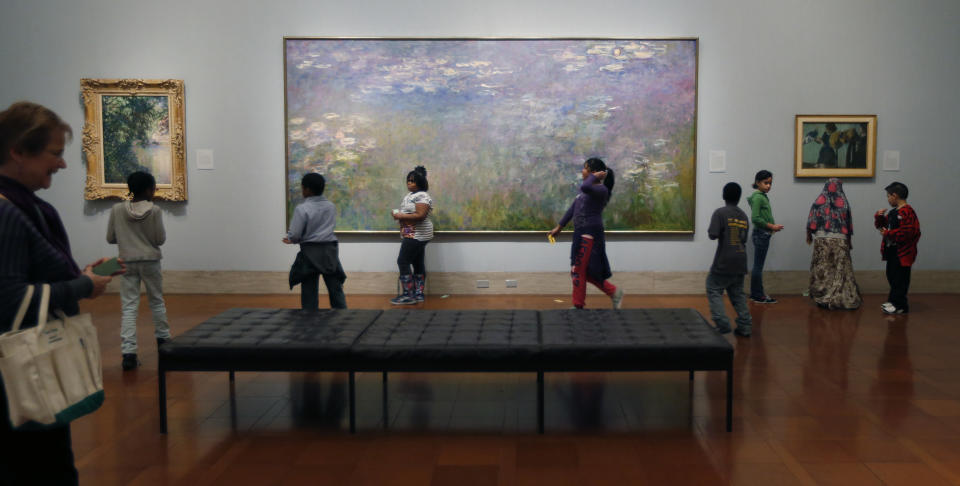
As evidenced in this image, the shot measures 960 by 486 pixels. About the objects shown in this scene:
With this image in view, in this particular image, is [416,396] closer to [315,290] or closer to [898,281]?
[315,290]

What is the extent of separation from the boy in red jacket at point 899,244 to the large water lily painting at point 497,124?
2.67 meters

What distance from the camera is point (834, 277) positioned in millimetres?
9781

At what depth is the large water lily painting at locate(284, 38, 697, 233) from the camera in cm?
1079

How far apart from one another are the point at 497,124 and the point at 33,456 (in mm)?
8794

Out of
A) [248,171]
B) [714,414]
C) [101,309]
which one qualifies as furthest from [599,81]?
[101,309]

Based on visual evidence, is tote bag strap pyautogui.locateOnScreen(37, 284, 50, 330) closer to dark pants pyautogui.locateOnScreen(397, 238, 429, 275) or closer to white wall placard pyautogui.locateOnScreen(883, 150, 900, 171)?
dark pants pyautogui.locateOnScreen(397, 238, 429, 275)

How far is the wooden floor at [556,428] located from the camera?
166 inches

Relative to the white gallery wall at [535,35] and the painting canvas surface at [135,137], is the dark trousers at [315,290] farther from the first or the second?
the painting canvas surface at [135,137]

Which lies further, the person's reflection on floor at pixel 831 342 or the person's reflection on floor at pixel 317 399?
the person's reflection on floor at pixel 831 342

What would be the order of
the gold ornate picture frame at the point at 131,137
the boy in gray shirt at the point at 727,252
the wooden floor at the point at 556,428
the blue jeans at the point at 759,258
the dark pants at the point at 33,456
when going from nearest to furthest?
the dark pants at the point at 33,456
the wooden floor at the point at 556,428
the boy in gray shirt at the point at 727,252
the blue jeans at the point at 759,258
the gold ornate picture frame at the point at 131,137

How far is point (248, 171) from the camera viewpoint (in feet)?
36.2

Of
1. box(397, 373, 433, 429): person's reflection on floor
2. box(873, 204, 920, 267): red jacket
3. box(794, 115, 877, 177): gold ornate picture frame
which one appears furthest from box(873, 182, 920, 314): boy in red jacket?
box(397, 373, 433, 429): person's reflection on floor

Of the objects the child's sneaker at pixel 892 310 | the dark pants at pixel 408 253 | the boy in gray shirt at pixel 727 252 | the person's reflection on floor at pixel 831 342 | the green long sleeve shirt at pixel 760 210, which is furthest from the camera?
the dark pants at pixel 408 253

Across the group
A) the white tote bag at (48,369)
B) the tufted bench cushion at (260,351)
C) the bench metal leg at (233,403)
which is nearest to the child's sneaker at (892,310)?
the tufted bench cushion at (260,351)
